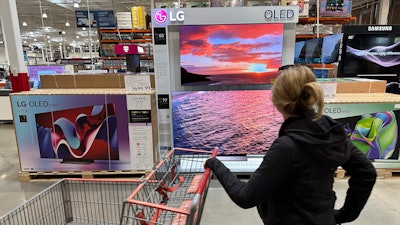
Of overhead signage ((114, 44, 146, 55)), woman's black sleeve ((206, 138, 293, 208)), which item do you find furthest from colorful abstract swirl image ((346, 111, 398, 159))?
overhead signage ((114, 44, 146, 55))

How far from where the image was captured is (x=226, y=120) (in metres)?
3.66

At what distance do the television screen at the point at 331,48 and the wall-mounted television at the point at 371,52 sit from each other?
0.27m

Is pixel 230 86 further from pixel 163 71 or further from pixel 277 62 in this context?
pixel 163 71

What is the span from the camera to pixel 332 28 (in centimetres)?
677

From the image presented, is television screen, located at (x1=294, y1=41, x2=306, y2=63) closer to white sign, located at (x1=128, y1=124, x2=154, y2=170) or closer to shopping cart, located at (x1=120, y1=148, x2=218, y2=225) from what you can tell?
white sign, located at (x1=128, y1=124, x2=154, y2=170)

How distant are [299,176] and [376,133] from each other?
3049 millimetres

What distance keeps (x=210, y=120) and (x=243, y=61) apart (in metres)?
0.90

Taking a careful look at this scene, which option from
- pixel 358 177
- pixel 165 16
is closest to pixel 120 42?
pixel 165 16

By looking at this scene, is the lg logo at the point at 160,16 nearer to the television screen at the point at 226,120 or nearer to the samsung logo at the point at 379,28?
the television screen at the point at 226,120

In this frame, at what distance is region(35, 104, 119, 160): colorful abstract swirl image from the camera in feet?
11.7

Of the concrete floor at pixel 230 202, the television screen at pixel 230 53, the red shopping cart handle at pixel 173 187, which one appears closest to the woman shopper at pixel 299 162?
the red shopping cart handle at pixel 173 187

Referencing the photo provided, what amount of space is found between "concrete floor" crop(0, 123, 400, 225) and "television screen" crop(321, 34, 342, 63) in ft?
6.84

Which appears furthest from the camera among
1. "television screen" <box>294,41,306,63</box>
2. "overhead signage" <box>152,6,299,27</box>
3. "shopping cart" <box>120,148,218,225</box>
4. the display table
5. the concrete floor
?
the display table

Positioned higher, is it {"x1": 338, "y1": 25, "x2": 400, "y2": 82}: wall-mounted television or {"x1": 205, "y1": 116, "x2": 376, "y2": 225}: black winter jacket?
{"x1": 338, "y1": 25, "x2": 400, "y2": 82}: wall-mounted television
